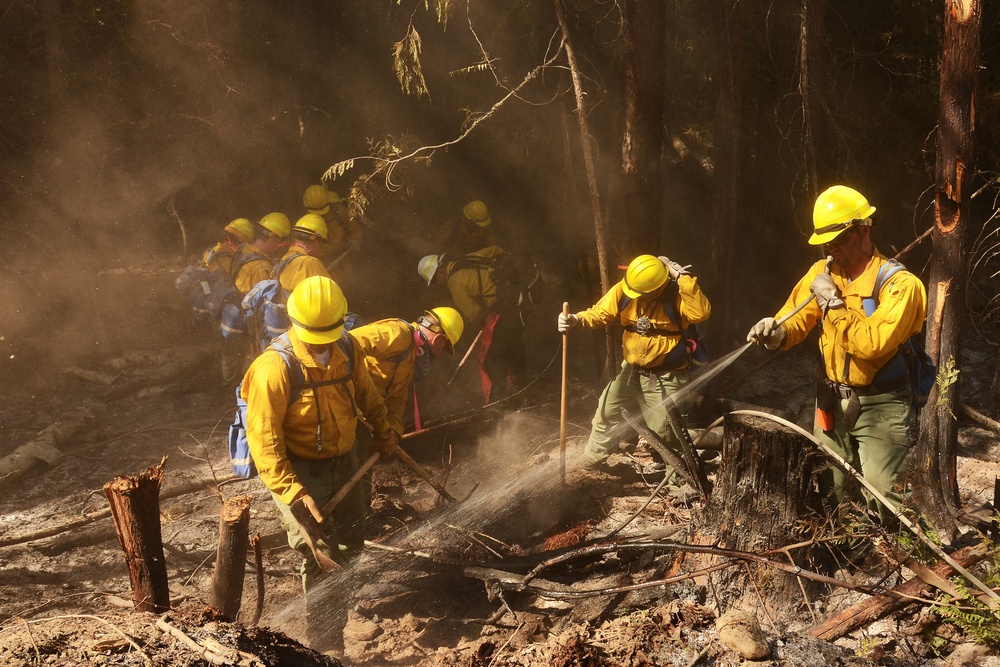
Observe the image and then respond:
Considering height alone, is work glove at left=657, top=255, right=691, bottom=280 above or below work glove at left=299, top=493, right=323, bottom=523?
above

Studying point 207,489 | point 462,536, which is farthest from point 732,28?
point 207,489

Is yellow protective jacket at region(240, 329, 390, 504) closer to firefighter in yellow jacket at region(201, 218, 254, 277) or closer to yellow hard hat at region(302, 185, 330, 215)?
firefighter in yellow jacket at region(201, 218, 254, 277)

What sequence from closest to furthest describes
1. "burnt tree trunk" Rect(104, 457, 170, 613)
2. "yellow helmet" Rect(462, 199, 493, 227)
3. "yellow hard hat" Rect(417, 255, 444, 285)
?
"burnt tree trunk" Rect(104, 457, 170, 613) → "yellow hard hat" Rect(417, 255, 444, 285) → "yellow helmet" Rect(462, 199, 493, 227)

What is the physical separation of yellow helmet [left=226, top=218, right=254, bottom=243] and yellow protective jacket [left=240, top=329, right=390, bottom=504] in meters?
4.20

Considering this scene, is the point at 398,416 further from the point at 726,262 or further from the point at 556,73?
the point at 556,73

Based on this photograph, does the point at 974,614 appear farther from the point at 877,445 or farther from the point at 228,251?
the point at 228,251

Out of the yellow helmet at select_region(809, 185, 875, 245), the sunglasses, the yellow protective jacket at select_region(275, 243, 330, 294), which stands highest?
the yellow protective jacket at select_region(275, 243, 330, 294)

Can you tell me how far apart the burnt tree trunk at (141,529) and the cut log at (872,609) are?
4036 mm

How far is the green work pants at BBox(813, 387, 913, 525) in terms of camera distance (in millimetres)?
4793

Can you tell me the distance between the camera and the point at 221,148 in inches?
439

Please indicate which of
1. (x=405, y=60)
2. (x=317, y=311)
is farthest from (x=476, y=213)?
(x=317, y=311)

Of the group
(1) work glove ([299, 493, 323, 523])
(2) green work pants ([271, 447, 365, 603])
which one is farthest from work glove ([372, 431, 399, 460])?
(1) work glove ([299, 493, 323, 523])

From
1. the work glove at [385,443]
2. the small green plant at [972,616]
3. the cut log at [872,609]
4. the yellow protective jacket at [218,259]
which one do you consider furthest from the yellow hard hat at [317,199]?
the small green plant at [972,616]

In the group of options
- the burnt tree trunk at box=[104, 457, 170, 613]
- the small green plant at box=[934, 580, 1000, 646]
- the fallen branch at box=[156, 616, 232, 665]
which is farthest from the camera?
the burnt tree trunk at box=[104, 457, 170, 613]
